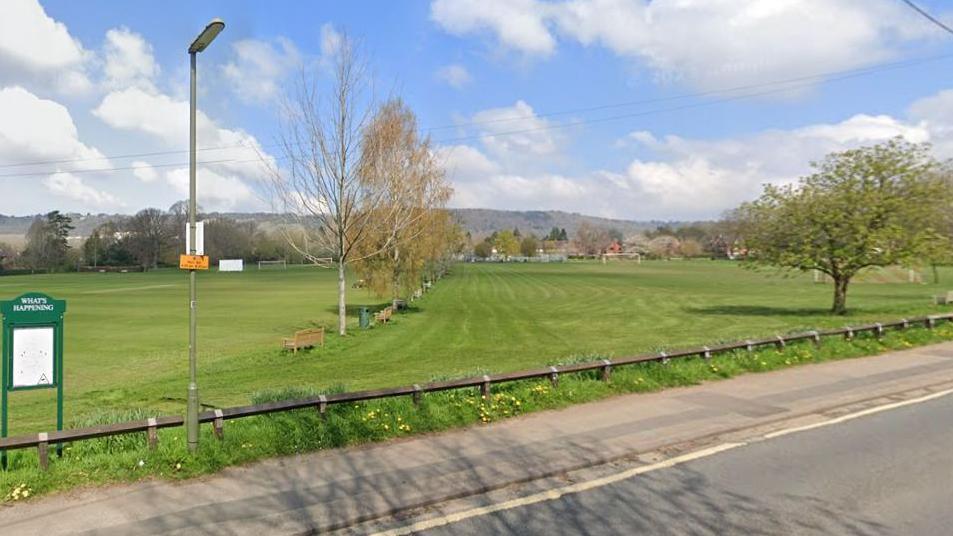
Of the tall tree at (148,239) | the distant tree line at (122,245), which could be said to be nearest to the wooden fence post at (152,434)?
the distant tree line at (122,245)

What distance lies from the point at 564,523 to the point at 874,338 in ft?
42.7

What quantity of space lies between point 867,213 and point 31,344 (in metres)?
28.7

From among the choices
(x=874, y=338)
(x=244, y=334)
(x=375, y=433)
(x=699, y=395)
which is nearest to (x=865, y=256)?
(x=874, y=338)

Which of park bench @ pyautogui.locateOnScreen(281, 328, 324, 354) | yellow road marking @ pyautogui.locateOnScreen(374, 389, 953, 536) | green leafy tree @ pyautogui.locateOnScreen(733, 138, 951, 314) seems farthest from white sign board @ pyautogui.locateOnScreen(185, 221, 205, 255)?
green leafy tree @ pyautogui.locateOnScreen(733, 138, 951, 314)

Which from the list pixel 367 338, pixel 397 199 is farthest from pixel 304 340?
pixel 397 199

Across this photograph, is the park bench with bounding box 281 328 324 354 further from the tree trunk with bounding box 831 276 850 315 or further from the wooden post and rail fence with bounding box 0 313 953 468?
the tree trunk with bounding box 831 276 850 315

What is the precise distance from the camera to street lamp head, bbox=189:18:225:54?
6.59 metres

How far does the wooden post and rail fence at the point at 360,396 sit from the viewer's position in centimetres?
641

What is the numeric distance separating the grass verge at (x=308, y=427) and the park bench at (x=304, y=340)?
13002 mm

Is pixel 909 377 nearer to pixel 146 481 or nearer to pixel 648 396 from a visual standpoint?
pixel 648 396

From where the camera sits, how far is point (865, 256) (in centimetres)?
2639

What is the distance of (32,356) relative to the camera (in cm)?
696

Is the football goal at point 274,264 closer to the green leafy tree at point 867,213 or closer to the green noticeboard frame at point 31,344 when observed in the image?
the green leafy tree at point 867,213

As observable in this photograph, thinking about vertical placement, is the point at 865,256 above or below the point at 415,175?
below
